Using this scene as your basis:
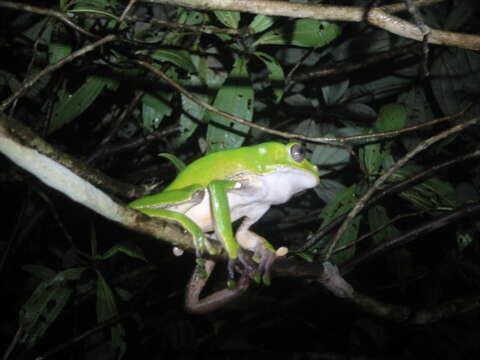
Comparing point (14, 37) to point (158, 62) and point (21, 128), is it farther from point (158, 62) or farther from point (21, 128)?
point (21, 128)

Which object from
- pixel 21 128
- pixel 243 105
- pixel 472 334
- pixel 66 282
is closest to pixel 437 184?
pixel 243 105

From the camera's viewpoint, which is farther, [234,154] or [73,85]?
[73,85]

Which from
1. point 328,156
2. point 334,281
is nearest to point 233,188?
point 334,281

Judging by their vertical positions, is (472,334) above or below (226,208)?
below

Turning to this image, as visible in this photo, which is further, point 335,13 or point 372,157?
point 372,157

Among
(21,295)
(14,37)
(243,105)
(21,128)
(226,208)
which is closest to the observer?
(21,128)

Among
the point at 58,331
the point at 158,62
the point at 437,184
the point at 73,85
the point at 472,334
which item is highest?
the point at 73,85

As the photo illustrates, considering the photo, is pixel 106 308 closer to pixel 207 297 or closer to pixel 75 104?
pixel 207 297
